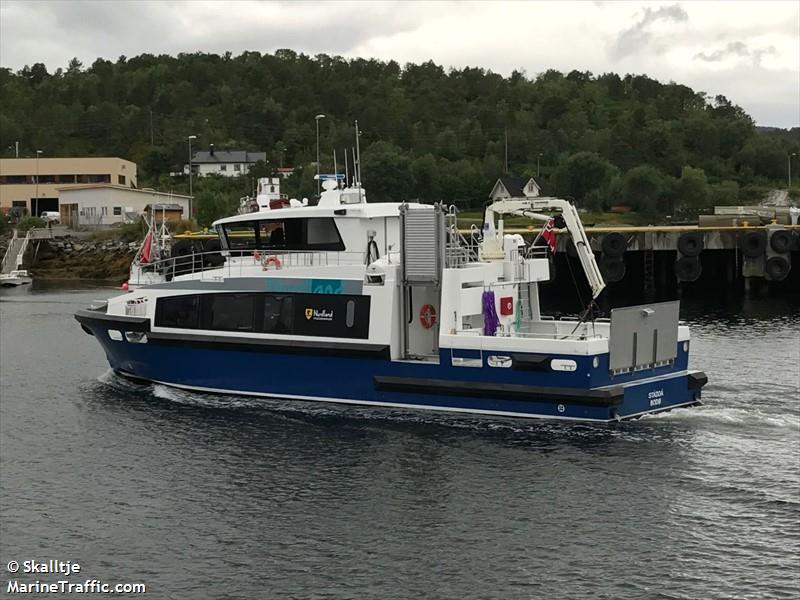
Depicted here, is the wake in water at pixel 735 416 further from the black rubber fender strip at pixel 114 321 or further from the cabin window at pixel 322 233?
the black rubber fender strip at pixel 114 321

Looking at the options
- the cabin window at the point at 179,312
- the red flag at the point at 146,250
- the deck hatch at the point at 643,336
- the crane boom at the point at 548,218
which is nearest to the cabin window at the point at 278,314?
the cabin window at the point at 179,312

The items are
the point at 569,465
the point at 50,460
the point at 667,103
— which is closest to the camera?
the point at 569,465

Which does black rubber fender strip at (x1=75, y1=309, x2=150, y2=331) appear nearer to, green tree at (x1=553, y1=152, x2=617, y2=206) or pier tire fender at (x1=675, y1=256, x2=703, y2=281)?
pier tire fender at (x1=675, y1=256, x2=703, y2=281)

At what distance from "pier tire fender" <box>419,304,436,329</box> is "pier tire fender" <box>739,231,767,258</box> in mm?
28553

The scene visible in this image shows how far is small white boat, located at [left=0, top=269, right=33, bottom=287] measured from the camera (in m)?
63.6

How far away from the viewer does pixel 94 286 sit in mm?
62062

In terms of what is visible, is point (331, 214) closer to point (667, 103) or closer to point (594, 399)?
point (594, 399)

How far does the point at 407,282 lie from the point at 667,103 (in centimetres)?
10115

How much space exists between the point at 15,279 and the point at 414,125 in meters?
58.0

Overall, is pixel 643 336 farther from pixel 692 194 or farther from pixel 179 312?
pixel 692 194

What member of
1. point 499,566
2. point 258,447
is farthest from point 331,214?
point 499,566

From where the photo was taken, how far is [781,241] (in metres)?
47.9

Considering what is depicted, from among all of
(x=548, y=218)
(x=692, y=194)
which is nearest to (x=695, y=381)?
(x=548, y=218)

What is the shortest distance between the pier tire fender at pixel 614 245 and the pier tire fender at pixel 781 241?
6665 mm
